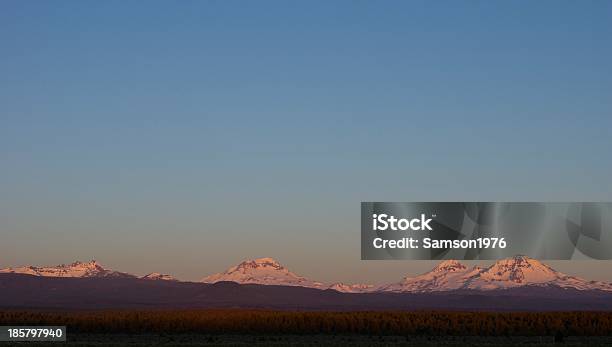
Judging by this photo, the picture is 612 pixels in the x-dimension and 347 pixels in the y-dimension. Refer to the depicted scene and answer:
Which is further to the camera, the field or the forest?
the forest

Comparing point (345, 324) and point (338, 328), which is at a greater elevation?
point (345, 324)

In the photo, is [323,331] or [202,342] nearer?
[202,342]

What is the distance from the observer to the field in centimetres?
8050

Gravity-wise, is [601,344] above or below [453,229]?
below

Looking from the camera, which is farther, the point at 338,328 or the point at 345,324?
the point at 345,324

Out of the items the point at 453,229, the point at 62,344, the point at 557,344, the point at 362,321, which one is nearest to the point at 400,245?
the point at 453,229

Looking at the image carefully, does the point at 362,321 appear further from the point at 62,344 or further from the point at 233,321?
the point at 62,344

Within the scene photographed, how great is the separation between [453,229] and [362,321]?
32198mm

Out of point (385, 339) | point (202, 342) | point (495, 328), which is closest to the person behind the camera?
point (202, 342)

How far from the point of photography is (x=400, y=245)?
235 ft

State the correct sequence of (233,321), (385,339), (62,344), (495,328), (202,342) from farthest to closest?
1. (233,321)
2. (495,328)
3. (385,339)
4. (202,342)
5. (62,344)

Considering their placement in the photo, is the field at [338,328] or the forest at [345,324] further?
the forest at [345,324]

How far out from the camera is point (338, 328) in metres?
99.8

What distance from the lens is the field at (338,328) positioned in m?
80.5
